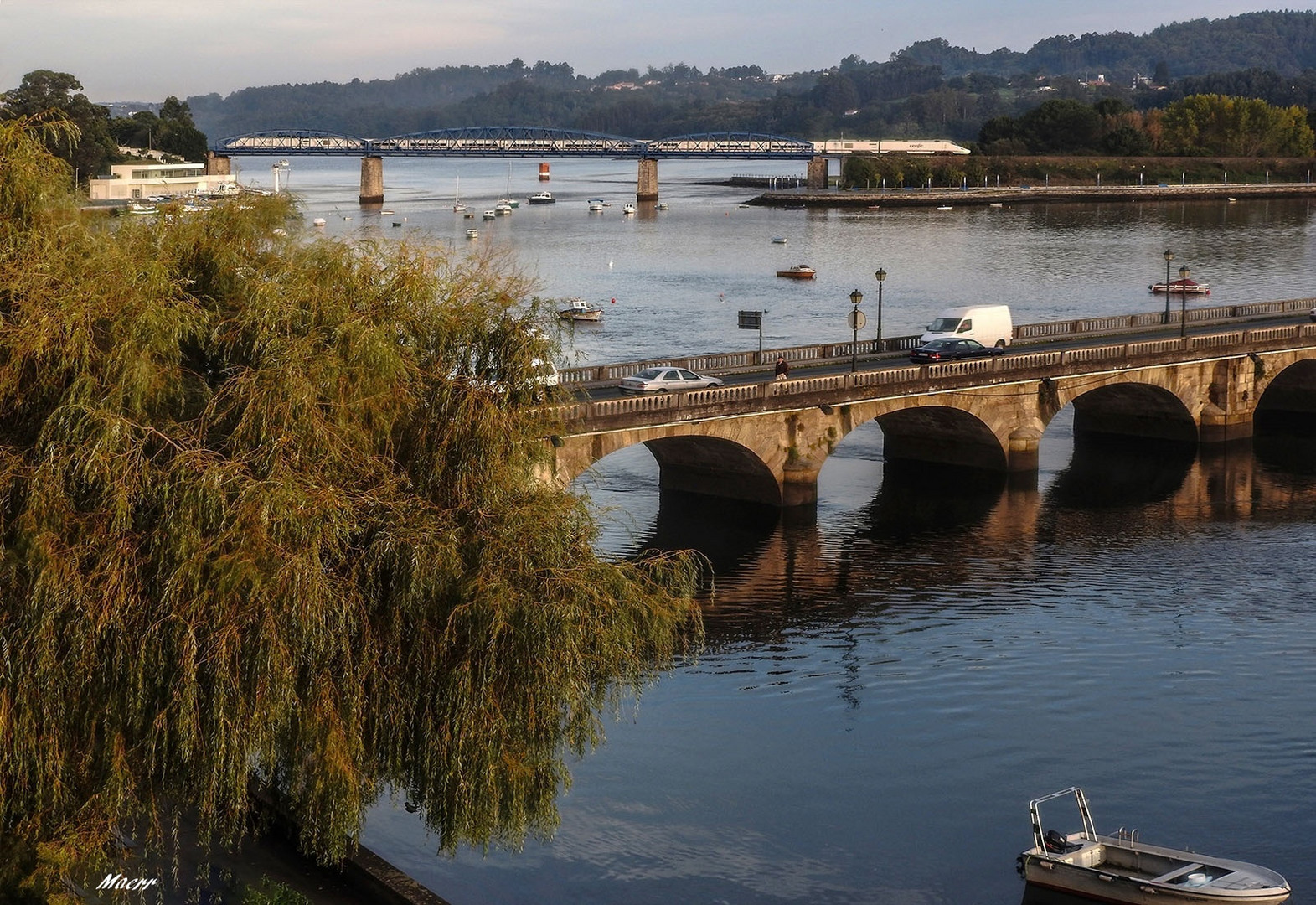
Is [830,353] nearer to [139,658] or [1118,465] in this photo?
[1118,465]

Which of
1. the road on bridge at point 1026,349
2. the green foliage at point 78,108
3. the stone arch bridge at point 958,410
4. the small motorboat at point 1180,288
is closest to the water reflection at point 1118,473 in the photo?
the stone arch bridge at point 958,410

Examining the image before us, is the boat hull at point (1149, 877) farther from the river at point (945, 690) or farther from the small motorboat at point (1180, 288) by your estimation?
the small motorboat at point (1180, 288)

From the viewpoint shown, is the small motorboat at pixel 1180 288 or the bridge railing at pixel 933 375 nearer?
the bridge railing at pixel 933 375

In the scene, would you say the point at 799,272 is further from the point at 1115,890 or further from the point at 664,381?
the point at 1115,890

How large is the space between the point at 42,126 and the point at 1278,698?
3276 cm

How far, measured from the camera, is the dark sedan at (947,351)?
66125 millimetres

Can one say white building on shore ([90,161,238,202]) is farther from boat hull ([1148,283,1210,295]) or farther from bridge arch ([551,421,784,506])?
bridge arch ([551,421,784,506])

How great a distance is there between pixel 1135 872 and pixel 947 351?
3752 centimetres

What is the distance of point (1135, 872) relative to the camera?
32.2 meters

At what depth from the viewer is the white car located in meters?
59.3

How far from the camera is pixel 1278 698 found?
1689 inches

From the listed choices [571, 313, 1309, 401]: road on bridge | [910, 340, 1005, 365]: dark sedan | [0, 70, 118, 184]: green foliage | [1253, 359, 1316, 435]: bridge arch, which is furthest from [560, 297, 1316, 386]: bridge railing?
[0, 70, 118, 184]: green foliage

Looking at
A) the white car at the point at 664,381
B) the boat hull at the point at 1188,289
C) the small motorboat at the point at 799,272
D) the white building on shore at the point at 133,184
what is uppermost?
the white building on shore at the point at 133,184

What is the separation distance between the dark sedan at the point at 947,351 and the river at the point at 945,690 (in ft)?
15.6
